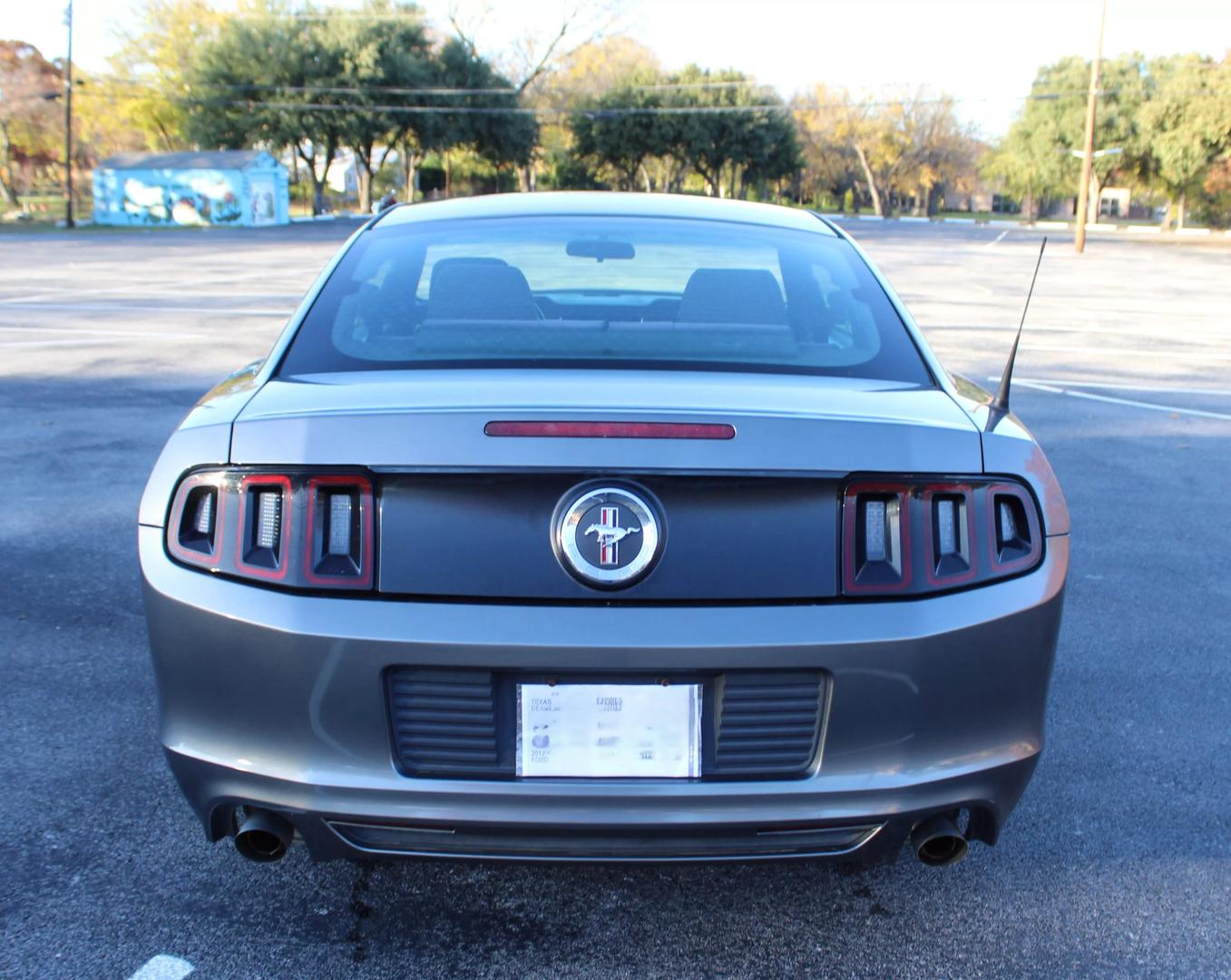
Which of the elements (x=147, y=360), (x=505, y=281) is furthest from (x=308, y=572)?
(x=147, y=360)

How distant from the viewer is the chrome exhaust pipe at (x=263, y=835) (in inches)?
86.7

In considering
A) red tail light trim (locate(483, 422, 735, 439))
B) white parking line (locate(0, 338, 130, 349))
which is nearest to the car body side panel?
red tail light trim (locate(483, 422, 735, 439))

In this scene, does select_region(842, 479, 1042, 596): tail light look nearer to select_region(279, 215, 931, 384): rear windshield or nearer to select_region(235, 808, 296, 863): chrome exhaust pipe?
select_region(279, 215, 931, 384): rear windshield

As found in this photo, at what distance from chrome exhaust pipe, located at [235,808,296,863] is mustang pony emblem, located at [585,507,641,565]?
78 cm

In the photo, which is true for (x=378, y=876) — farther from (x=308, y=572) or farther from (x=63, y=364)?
(x=63, y=364)

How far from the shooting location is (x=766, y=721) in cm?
211

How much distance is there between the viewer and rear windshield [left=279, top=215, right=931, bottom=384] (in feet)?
8.69

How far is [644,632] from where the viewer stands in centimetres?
205

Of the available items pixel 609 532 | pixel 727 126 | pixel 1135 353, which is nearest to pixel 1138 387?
pixel 1135 353

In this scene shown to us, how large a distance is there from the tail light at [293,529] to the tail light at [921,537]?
0.87 metres

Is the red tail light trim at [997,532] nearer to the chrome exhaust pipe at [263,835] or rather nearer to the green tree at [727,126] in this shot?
the chrome exhaust pipe at [263,835]

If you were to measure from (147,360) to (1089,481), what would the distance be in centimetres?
798

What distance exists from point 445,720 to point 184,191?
56871 mm

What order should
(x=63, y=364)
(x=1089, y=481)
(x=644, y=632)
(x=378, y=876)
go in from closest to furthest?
(x=644, y=632) → (x=378, y=876) → (x=1089, y=481) → (x=63, y=364)
